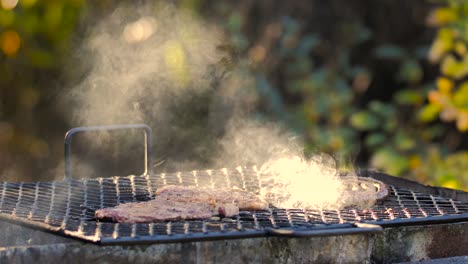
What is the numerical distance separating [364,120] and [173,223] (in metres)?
4.16

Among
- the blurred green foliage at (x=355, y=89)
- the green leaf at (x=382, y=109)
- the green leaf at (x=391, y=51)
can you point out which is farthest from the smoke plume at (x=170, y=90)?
the green leaf at (x=391, y=51)

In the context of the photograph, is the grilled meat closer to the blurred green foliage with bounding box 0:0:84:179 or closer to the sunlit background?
the sunlit background

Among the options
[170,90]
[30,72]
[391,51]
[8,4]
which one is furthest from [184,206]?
[391,51]

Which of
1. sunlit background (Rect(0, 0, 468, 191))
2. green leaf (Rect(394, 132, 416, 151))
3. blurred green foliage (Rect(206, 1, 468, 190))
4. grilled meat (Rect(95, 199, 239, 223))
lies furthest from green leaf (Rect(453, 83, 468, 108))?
grilled meat (Rect(95, 199, 239, 223))

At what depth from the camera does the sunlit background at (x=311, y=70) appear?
6441mm

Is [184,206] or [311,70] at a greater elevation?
[184,206]

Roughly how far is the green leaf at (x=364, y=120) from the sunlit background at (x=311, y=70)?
0.03ft

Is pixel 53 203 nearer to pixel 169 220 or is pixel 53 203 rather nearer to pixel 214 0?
pixel 169 220

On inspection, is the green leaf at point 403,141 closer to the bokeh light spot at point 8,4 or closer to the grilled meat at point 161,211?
the bokeh light spot at point 8,4

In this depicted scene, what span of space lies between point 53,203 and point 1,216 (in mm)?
564

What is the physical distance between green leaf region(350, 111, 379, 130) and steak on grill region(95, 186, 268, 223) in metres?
3.50

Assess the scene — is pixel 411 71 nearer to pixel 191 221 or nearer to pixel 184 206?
pixel 184 206

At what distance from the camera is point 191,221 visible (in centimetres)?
353

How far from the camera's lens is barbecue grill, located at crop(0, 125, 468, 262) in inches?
124
